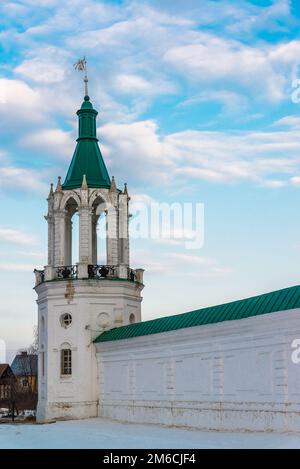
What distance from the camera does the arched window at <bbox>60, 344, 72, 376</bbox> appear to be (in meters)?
36.6

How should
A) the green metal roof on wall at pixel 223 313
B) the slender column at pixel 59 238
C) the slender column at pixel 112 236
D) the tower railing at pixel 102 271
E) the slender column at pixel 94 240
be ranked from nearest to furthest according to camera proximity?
the green metal roof on wall at pixel 223 313, the tower railing at pixel 102 271, the slender column at pixel 112 236, the slender column at pixel 59 238, the slender column at pixel 94 240

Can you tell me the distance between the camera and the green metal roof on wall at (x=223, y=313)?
2309 centimetres

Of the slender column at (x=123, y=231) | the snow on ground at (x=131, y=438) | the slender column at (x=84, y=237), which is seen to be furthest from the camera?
the slender column at (x=123, y=231)

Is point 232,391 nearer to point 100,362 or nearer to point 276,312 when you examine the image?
point 276,312

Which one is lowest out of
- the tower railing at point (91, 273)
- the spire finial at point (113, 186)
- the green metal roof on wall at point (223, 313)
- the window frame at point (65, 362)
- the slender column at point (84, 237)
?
the window frame at point (65, 362)

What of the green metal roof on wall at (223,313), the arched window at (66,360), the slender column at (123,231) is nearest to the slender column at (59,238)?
the slender column at (123,231)

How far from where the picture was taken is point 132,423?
31578 mm

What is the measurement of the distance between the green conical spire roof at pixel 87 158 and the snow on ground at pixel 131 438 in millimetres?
12480

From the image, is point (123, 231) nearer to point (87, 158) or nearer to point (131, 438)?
point (87, 158)

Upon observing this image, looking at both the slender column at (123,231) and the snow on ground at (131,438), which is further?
the slender column at (123,231)

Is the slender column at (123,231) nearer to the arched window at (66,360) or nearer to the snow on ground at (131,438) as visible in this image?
the arched window at (66,360)

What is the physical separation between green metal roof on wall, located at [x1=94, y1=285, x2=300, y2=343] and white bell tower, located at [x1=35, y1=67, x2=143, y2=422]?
2.77m

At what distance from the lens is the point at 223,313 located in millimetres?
26219

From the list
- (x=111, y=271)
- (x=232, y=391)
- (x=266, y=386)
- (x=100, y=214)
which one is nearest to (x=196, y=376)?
(x=232, y=391)
